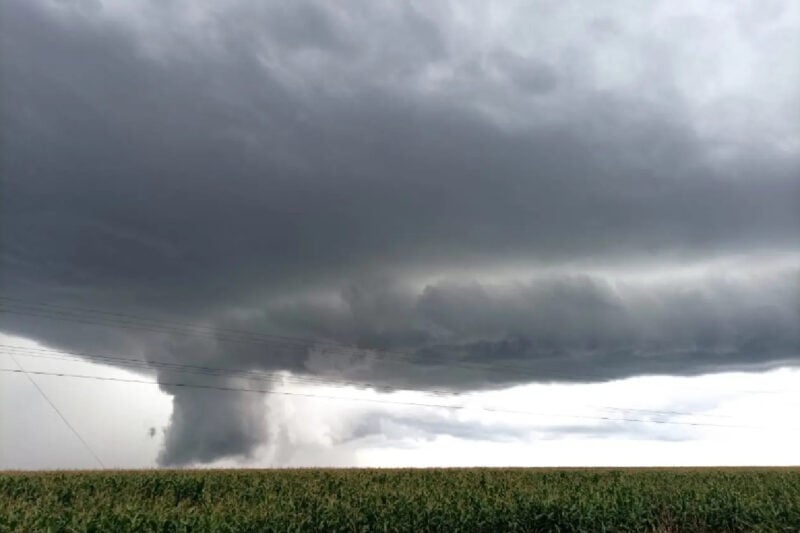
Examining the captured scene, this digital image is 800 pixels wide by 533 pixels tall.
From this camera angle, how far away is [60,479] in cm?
4400

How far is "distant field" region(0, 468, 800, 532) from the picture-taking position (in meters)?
24.4

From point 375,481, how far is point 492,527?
2284 centimetres

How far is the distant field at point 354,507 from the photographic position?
24406 mm

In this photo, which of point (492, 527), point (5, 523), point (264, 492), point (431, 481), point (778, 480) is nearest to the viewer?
point (5, 523)

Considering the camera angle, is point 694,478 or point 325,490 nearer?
point 325,490

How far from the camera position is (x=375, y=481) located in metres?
49.1

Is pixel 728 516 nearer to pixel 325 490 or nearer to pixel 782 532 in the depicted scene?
pixel 782 532

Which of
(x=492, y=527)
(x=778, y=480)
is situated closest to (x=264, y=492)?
(x=492, y=527)

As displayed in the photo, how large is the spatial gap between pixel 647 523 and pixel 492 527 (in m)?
8.94

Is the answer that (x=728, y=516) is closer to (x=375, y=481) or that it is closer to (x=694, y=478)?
(x=375, y=481)

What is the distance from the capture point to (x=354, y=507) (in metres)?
27.3

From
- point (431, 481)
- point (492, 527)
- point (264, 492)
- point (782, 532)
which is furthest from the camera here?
point (431, 481)

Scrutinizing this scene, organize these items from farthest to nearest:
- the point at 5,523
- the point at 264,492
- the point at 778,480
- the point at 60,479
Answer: the point at 778,480 → the point at 60,479 → the point at 264,492 → the point at 5,523

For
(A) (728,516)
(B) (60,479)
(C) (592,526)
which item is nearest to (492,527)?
(C) (592,526)
